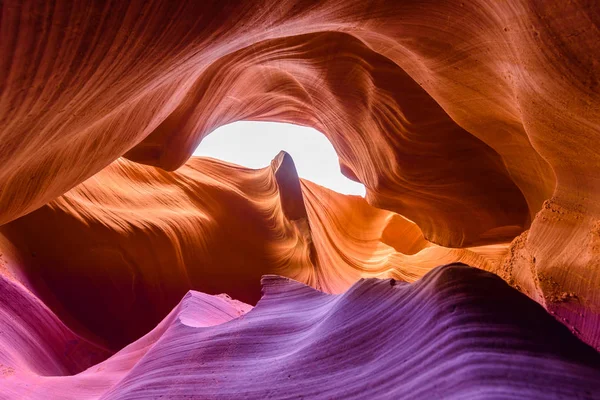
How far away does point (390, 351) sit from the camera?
83 cm

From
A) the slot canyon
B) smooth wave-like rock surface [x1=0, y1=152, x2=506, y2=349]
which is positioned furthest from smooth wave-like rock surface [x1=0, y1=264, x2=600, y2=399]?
smooth wave-like rock surface [x1=0, y1=152, x2=506, y2=349]

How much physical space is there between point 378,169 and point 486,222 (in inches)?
31.2

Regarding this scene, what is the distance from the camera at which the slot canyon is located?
2.65 ft

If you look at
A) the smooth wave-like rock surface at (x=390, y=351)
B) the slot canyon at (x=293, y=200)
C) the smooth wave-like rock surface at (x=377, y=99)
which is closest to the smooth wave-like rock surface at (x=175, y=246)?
the slot canyon at (x=293, y=200)

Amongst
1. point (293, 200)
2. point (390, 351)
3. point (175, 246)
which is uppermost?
point (293, 200)

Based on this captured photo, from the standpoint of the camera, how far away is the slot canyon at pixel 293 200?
31.8 inches

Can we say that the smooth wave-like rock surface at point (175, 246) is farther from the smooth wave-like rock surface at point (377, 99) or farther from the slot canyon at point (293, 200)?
the smooth wave-like rock surface at point (377, 99)

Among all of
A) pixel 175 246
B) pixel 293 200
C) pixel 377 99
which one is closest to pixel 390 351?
pixel 377 99

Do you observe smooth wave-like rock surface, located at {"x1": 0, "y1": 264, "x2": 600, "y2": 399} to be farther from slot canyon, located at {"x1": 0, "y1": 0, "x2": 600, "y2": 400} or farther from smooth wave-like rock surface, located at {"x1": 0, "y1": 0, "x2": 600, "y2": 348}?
smooth wave-like rock surface, located at {"x1": 0, "y1": 0, "x2": 600, "y2": 348}

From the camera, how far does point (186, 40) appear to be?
114 centimetres

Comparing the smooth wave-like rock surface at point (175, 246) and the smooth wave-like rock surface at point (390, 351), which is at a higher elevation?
the smooth wave-like rock surface at point (175, 246)

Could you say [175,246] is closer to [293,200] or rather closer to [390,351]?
[293,200]

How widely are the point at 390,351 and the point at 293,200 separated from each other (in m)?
3.20

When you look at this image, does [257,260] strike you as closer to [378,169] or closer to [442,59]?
[378,169]
